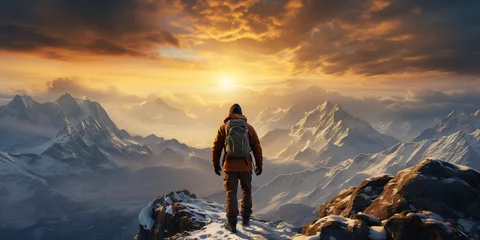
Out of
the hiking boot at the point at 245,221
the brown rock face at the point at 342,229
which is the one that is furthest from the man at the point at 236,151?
the brown rock face at the point at 342,229

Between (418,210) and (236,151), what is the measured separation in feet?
27.1

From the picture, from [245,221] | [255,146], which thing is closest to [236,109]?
[255,146]

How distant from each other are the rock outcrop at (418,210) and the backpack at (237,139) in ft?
14.9

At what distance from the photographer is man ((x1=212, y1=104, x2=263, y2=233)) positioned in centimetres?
1695

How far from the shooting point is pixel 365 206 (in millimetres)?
18719

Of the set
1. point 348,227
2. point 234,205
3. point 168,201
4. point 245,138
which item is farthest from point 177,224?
point 348,227

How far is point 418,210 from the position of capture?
15.4 meters

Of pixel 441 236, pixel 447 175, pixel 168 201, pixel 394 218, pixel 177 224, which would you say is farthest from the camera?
pixel 168 201

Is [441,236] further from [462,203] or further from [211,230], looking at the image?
[211,230]

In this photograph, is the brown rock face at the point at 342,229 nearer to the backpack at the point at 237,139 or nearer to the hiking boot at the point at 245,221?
the backpack at the point at 237,139

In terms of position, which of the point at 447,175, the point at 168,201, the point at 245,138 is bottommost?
the point at 168,201

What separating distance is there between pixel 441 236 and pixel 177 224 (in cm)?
2517

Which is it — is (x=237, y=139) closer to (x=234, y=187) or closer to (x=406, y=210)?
(x=234, y=187)

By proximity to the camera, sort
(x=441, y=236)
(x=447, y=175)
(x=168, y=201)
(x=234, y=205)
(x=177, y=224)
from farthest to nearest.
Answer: (x=168, y=201), (x=177, y=224), (x=234, y=205), (x=447, y=175), (x=441, y=236)
